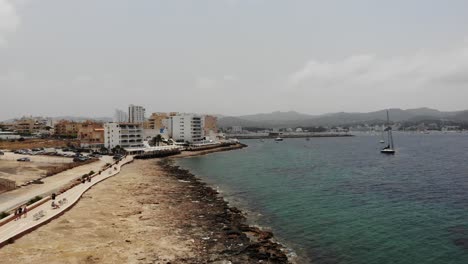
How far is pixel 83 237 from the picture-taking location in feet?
79.8

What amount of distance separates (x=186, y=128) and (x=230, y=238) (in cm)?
11653

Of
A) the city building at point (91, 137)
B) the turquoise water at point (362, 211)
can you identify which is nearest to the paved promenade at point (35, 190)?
the turquoise water at point (362, 211)

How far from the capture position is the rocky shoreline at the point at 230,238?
22.5 meters

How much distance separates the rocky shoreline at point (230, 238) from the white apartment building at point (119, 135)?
66.8m

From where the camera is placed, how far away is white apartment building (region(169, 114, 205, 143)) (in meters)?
140

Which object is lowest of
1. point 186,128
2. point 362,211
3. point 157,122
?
point 362,211

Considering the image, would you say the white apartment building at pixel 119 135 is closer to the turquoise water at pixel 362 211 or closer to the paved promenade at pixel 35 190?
the paved promenade at pixel 35 190

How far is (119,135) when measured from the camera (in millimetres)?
99875

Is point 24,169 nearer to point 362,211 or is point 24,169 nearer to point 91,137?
point 362,211

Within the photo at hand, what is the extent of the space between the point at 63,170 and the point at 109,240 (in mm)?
41042

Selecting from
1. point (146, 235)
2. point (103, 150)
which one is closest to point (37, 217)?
point (146, 235)

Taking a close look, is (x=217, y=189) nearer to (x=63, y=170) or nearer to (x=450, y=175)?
(x=63, y=170)

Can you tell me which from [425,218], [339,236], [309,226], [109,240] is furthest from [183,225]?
[425,218]

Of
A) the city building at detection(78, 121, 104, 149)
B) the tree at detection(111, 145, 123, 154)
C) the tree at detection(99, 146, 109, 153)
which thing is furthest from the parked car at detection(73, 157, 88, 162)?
the city building at detection(78, 121, 104, 149)
